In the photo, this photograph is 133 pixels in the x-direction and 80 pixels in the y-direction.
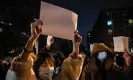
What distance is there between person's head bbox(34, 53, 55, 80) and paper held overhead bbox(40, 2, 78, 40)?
19cm

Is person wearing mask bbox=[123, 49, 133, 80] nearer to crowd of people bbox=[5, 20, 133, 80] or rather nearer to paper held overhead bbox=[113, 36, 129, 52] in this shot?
paper held overhead bbox=[113, 36, 129, 52]

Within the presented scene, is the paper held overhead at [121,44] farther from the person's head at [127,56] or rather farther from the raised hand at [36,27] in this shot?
the raised hand at [36,27]

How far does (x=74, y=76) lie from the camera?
5.14ft

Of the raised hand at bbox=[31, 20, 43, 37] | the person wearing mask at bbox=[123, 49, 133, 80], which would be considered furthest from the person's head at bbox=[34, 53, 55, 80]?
the person wearing mask at bbox=[123, 49, 133, 80]

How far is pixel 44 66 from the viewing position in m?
1.59

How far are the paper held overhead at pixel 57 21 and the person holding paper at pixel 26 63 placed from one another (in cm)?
7

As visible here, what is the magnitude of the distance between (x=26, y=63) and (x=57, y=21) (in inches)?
11.1

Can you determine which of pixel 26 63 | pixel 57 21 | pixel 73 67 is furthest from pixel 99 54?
pixel 26 63

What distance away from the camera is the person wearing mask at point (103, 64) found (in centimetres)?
238

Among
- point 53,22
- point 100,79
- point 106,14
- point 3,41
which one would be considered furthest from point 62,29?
point 106,14

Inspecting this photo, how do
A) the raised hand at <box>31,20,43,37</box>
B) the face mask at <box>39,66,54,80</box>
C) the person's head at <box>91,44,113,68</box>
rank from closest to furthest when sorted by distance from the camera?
the raised hand at <box>31,20,43,37</box>, the face mask at <box>39,66,54,80</box>, the person's head at <box>91,44,113,68</box>

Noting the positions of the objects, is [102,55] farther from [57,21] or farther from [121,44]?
[57,21]

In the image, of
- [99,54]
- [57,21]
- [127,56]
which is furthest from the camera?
[99,54]

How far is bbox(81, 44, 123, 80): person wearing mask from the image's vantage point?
7.82ft
